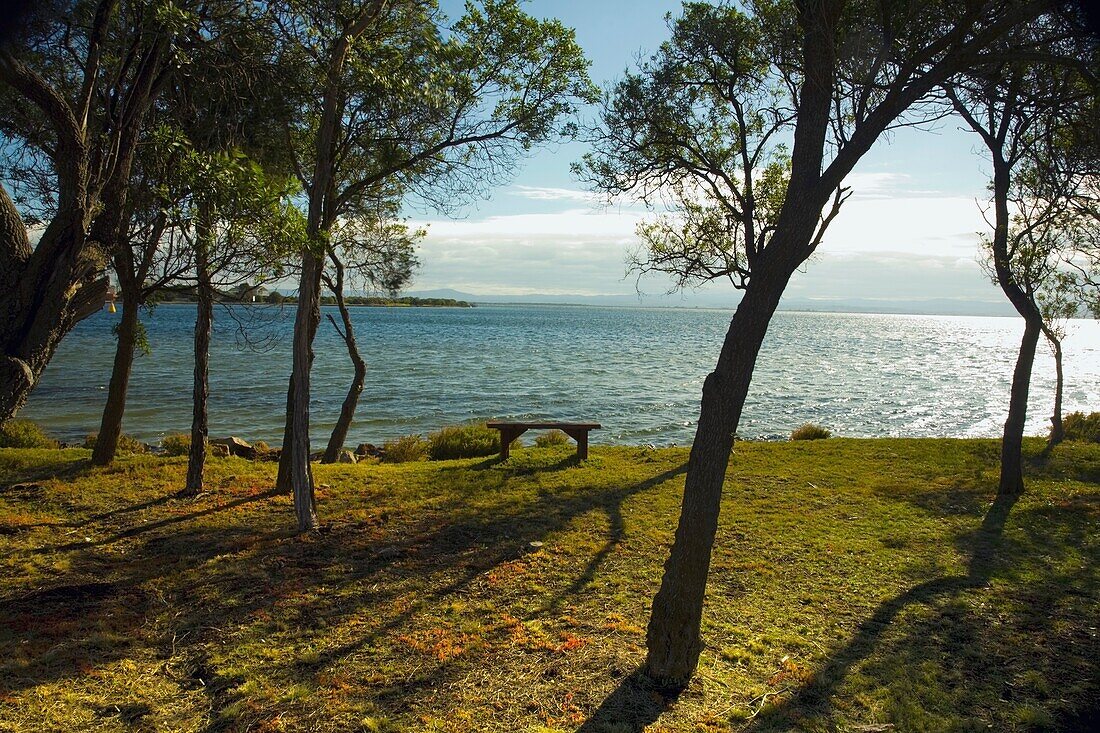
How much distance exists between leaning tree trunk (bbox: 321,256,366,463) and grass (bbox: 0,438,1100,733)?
268cm

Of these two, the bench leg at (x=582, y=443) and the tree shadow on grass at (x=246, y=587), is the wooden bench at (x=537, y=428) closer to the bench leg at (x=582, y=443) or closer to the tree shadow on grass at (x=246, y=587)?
the bench leg at (x=582, y=443)

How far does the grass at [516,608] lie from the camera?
452 cm

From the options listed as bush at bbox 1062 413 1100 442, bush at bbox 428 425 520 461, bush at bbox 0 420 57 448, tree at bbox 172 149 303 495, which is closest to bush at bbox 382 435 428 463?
bush at bbox 428 425 520 461

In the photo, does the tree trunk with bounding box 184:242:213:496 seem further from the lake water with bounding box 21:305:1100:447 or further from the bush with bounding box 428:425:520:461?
the bush with bounding box 428:425:520:461

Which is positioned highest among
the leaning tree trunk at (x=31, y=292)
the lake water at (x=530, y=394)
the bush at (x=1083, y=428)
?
the leaning tree trunk at (x=31, y=292)

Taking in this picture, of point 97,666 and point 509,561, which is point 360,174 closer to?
point 509,561

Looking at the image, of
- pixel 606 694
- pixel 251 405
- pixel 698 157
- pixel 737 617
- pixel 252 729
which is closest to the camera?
pixel 252 729

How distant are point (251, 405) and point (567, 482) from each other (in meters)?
19.3

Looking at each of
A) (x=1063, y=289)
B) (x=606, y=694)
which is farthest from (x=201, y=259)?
(x=1063, y=289)

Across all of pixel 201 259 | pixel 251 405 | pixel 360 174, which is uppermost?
pixel 360 174

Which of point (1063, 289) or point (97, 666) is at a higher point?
point (1063, 289)

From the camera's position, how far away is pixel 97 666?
4824 mm

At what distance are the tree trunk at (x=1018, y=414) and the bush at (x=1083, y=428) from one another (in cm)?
726

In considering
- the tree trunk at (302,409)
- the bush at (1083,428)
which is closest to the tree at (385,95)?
the tree trunk at (302,409)
